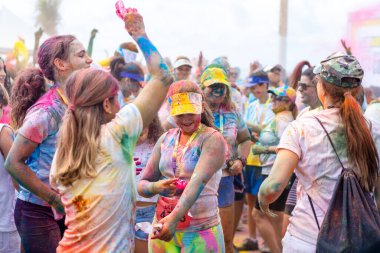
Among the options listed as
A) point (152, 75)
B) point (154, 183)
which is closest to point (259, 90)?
point (154, 183)

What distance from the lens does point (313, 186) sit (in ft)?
11.4

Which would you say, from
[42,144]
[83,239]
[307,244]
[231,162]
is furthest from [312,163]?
[231,162]

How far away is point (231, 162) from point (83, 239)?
3.01 m

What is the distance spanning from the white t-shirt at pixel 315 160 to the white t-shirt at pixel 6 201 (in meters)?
1.95

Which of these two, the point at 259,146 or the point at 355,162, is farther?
the point at 259,146

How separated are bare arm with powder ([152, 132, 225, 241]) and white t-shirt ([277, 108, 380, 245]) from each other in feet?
1.97

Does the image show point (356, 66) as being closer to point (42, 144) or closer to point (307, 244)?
point (307, 244)

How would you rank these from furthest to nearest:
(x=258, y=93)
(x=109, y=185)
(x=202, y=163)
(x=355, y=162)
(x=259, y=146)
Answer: (x=258, y=93), (x=259, y=146), (x=202, y=163), (x=355, y=162), (x=109, y=185)

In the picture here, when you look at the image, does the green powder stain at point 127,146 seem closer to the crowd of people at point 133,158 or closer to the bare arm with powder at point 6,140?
the crowd of people at point 133,158

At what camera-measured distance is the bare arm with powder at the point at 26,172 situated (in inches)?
148

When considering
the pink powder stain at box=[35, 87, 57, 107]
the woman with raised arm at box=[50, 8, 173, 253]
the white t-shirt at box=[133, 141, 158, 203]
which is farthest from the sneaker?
the woman with raised arm at box=[50, 8, 173, 253]

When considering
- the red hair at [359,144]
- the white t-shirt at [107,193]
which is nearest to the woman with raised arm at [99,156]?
the white t-shirt at [107,193]

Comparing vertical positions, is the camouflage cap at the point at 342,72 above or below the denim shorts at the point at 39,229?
above

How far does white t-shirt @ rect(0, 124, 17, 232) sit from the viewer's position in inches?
163
